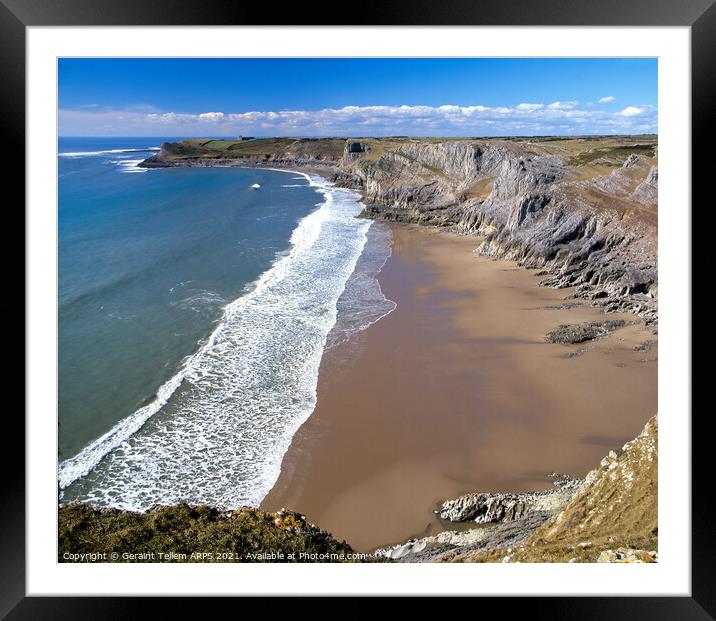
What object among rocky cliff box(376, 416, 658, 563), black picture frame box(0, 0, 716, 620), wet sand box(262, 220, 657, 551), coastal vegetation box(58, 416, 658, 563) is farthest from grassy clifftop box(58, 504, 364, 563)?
wet sand box(262, 220, 657, 551)

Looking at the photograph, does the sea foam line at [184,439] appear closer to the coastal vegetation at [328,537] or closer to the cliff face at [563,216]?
the coastal vegetation at [328,537]

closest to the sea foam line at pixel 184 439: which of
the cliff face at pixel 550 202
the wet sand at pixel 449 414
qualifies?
the wet sand at pixel 449 414

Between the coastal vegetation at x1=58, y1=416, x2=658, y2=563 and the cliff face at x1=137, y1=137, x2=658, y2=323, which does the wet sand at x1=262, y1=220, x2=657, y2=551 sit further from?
the cliff face at x1=137, y1=137, x2=658, y2=323

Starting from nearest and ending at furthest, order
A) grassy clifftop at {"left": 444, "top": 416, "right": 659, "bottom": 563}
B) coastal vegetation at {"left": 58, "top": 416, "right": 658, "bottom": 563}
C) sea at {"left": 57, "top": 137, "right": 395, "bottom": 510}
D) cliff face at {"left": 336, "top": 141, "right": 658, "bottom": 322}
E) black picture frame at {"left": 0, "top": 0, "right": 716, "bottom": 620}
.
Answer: black picture frame at {"left": 0, "top": 0, "right": 716, "bottom": 620}
grassy clifftop at {"left": 444, "top": 416, "right": 659, "bottom": 563}
coastal vegetation at {"left": 58, "top": 416, "right": 658, "bottom": 563}
sea at {"left": 57, "top": 137, "right": 395, "bottom": 510}
cliff face at {"left": 336, "top": 141, "right": 658, "bottom": 322}

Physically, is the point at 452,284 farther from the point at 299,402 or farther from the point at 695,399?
the point at 695,399

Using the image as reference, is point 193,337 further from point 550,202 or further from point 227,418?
point 550,202
